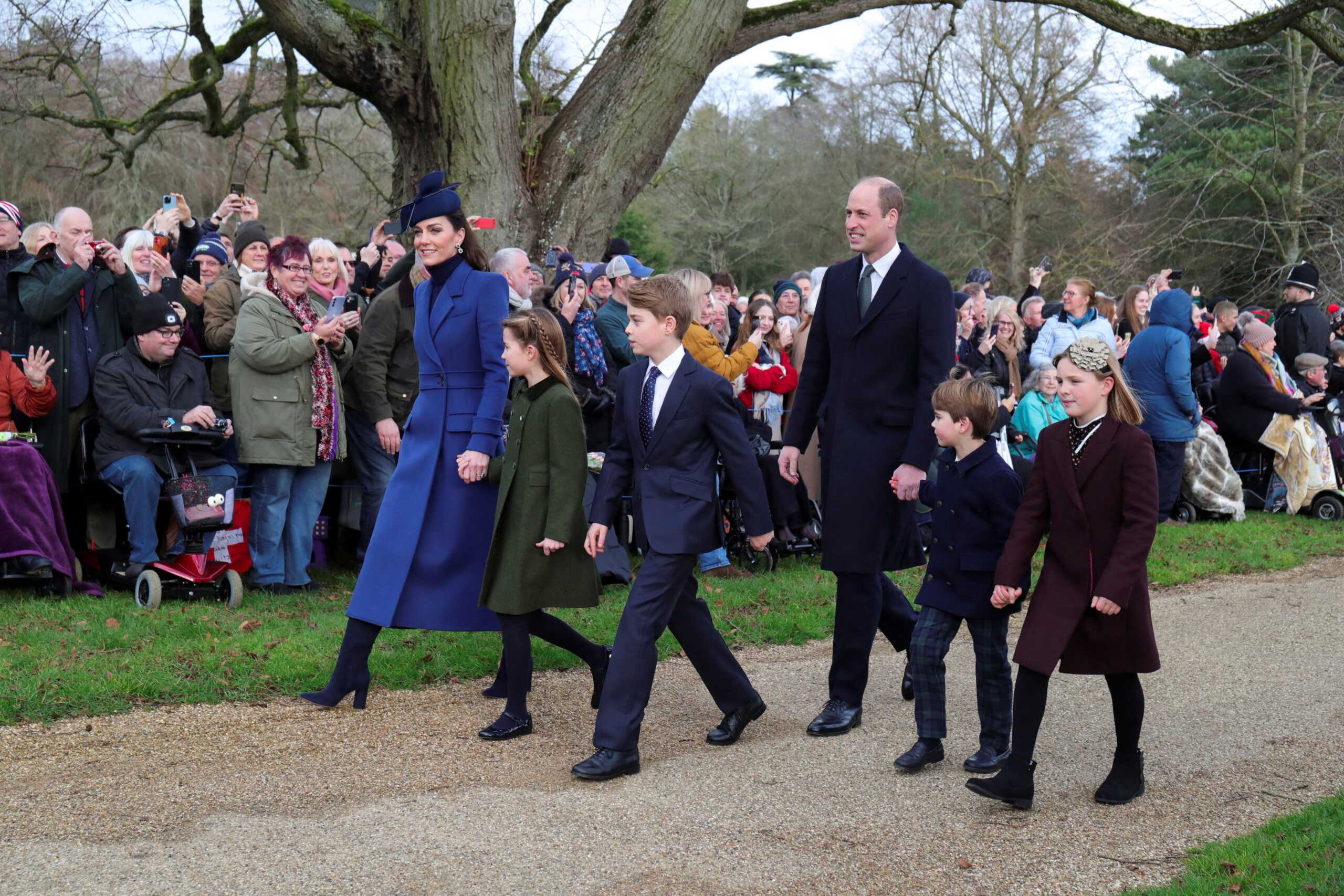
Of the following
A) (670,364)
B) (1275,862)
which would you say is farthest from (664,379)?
(1275,862)

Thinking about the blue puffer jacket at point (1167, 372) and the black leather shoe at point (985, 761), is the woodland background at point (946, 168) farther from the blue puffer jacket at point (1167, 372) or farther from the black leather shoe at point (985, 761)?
the black leather shoe at point (985, 761)

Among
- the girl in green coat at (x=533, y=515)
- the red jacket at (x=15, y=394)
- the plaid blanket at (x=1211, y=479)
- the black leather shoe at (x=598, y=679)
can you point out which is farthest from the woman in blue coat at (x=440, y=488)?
the plaid blanket at (x=1211, y=479)

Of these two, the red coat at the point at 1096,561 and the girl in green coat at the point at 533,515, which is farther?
the girl in green coat at the point at 533,515

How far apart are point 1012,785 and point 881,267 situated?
231cm

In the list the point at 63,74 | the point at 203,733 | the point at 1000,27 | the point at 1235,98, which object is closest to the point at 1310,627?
the point at 203,733

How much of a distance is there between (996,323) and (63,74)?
12.1m

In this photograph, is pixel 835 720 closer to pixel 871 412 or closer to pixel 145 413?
pixel 871 412

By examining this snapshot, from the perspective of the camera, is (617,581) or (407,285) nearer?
(407,285)

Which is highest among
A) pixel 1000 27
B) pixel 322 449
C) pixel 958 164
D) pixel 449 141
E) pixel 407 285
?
pixel 1000 27

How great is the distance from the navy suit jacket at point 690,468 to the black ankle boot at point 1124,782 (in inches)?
63.9

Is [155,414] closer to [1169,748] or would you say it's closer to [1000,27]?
[1169,748]

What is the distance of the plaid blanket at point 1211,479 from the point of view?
12.4 metres

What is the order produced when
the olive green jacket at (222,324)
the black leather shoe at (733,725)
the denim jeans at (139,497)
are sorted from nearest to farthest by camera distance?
1. the black leather shoe at (733,725)
2. the denim jeans at (139,497)
3. the olive green jacket at (222,324)

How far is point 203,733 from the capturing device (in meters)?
5.37
